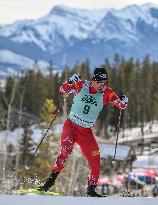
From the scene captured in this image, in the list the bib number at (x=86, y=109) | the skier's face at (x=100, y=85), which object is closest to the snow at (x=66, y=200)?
the bib number at (x=86, y=109)

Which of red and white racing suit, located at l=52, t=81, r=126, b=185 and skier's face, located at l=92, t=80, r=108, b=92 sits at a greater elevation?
skier's face, located at l=92, t=80, r=108, b=92

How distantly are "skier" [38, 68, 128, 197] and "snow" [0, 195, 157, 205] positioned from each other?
2837 millimetres

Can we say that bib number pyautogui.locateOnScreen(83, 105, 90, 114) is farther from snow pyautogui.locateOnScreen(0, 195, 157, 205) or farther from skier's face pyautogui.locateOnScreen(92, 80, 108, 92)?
snow pyautogui.locateOnScreen(0, 195, 157, 205)

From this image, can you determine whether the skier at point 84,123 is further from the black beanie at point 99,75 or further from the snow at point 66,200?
the snow at point 66,200

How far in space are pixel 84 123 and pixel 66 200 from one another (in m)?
3.17

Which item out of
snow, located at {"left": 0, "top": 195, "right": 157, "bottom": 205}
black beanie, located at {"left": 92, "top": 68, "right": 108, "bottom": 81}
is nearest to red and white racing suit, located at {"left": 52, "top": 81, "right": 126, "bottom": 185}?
black beanie, located at {"left": 92, "top": 68, "right": 108, "bottom": 81}

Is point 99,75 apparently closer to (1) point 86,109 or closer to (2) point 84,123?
(1) point 86,109

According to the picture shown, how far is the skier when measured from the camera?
26.8 ft

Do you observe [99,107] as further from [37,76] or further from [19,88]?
[37,76]

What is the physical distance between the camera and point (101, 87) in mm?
8328

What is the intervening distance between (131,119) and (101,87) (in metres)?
101

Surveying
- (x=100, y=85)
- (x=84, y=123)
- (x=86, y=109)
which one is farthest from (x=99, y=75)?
(x=84, y=123)

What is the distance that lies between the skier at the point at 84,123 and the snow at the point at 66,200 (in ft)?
9.31

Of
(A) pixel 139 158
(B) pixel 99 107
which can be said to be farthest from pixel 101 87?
(A) pixel 139 158
